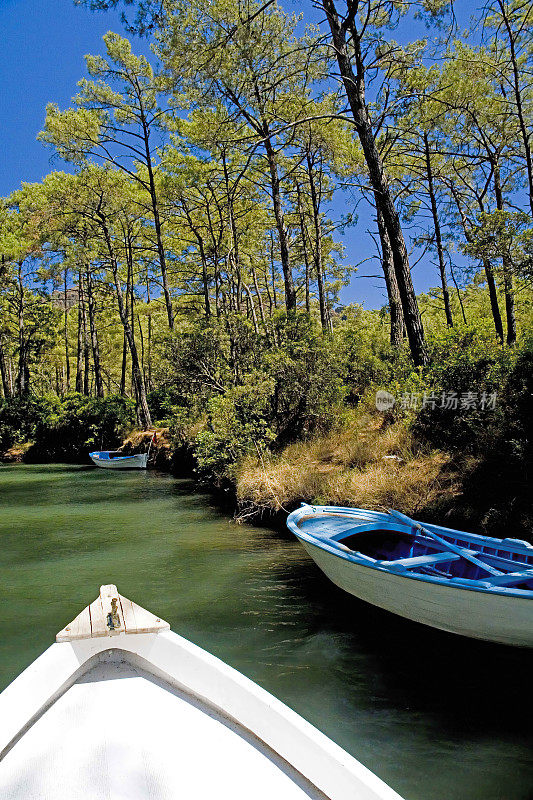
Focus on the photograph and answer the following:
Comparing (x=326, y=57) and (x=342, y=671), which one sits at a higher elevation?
(x=326, y=57)

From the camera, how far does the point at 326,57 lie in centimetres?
1116

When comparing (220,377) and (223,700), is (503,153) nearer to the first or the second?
(220,377)

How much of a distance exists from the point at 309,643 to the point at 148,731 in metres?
3.12

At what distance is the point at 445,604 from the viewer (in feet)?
17.0

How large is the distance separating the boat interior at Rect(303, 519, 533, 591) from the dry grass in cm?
137

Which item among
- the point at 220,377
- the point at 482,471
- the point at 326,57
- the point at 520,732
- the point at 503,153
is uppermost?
the point at 503,153

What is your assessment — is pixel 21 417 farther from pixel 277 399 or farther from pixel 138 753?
pixel 138 753

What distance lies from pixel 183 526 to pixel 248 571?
147 inches

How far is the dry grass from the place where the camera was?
8773mm

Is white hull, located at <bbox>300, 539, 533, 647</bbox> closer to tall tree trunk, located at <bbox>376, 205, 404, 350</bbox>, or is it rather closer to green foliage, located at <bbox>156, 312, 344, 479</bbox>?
green foliage, located at <bbox>156, 312, 344, 479</bbox>

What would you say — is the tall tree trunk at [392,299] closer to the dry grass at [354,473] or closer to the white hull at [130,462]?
the dry grass at [354,473]

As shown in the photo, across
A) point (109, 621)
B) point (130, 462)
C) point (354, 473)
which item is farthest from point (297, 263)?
point (109, 621)

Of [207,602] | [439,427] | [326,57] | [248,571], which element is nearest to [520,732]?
[207,602]

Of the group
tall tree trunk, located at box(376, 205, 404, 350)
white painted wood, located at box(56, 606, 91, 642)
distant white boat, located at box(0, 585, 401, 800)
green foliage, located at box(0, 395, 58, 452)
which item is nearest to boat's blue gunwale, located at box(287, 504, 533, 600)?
distant white boat, located at box(0, 585, 401, 800)
